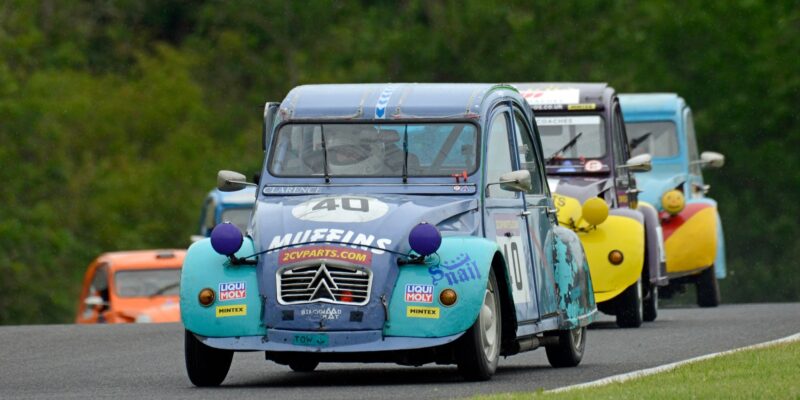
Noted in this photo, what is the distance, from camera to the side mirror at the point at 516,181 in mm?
13664

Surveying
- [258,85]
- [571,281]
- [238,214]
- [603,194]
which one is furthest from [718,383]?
[258,85]

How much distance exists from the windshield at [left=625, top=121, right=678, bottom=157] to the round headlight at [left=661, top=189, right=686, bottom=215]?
222cm

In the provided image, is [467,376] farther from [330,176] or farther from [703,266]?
[703,266]

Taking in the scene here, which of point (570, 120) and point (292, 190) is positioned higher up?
point (570, 120)

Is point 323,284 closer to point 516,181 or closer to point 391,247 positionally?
point 391,247

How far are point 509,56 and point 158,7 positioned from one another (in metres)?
18.4

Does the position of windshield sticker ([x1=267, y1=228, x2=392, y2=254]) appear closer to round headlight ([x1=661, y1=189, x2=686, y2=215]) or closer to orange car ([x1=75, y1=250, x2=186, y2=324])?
round headlight ([x1=661, y1=189, x2=686, y2=215])

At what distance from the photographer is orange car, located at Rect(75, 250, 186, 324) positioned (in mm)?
28875

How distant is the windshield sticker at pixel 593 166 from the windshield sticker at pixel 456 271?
8.87 m

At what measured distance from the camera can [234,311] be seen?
1278 cm

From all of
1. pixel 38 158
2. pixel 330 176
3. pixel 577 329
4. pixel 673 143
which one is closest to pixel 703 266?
pixel 673 143

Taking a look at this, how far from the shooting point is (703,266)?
25.3 meters

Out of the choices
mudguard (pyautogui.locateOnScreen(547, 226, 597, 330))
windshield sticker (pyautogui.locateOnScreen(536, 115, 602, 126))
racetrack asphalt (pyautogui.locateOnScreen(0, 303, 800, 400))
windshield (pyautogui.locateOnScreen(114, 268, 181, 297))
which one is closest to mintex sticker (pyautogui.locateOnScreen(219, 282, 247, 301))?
racetrack asphalt (pyautogui.locateOnScreen(0, 303, 800, 400))

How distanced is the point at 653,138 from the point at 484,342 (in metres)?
14.1
